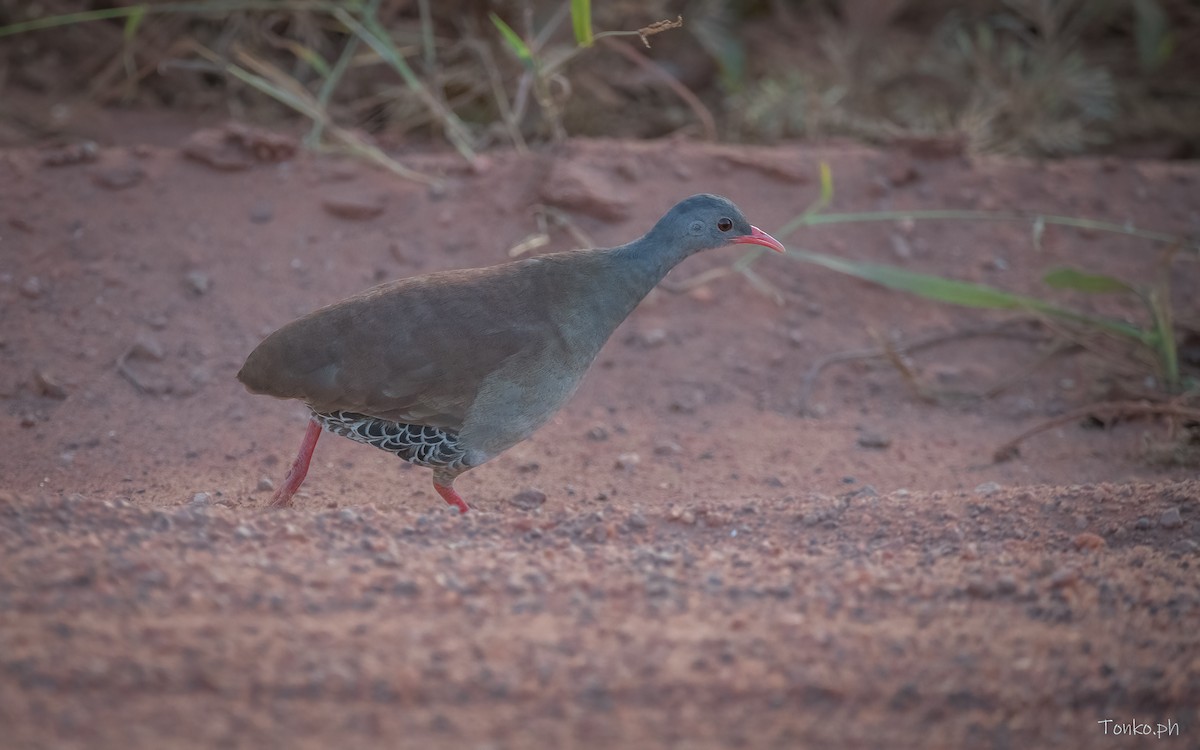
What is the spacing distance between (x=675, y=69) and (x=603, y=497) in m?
5.64

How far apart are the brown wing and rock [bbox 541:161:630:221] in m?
2.50

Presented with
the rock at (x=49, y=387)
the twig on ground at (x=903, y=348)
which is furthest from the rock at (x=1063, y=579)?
the rock at (x=49, y=387)

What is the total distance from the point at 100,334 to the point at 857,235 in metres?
4.65

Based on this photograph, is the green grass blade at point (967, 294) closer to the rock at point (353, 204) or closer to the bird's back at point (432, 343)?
the bird's back at point (432, 343)

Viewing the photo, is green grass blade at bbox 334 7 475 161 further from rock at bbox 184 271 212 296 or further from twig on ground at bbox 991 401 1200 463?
twig on ground at bbox 991 401 1200 463

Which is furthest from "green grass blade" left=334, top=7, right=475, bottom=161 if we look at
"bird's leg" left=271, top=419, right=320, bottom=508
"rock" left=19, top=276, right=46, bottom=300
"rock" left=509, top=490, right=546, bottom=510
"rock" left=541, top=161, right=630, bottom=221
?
"rock" left=509, top=490, right=546, bottom=510

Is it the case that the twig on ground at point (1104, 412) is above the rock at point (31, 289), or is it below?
below

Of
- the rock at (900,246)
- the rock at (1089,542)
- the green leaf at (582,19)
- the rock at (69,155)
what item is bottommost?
the rock at (1089,542)

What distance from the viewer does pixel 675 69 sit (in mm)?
9977

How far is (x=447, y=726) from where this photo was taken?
2.74 meters

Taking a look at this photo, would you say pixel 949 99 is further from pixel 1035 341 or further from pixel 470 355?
pixel 470 355

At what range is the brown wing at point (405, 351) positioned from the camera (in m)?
4.60

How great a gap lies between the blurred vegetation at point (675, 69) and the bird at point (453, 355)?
2939mm

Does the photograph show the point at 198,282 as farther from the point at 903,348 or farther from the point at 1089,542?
the point at 1089,542
